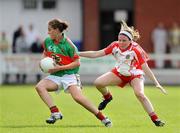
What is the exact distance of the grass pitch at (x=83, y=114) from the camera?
13.3 metres

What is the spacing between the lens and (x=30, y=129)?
13.4 meters

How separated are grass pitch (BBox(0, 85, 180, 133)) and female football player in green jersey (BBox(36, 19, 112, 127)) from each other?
469mm

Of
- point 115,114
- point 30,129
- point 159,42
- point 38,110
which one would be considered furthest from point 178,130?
point 159,42

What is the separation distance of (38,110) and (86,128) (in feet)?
14.4

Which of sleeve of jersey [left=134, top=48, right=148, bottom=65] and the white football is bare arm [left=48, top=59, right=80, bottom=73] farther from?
sleeve of jersey [left=134, top=48, right=148, bottom=65]

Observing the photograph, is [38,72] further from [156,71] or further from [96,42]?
[96,42]

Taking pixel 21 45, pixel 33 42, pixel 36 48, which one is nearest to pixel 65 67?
pixel 21 45

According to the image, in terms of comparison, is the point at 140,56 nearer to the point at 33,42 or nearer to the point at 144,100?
the point at 144,100

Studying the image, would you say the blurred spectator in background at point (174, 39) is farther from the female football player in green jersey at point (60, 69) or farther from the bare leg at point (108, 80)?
the female football player in green jersey at point (60, 69)

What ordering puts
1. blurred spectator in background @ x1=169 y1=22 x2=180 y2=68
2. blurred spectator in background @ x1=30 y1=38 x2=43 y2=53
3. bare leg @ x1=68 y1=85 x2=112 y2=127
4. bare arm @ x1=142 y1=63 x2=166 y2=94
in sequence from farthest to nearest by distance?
blurred spectator in background @ x1=169 y1=22 x2=180 y2=68 < blurred spectator in background @ x1=30 y1=38 x2=43 y2=53 < bare arm @ x1=142 y1=63 x2=166 y2=94 < bare leg @ x1=68 y1=85 x2=112 y2=127

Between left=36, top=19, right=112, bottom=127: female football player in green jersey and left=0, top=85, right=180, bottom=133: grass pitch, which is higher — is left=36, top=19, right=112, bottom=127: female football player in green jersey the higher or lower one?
the higher one

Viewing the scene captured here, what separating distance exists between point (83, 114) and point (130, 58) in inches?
106

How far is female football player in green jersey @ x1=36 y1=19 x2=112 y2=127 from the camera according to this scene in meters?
13.8

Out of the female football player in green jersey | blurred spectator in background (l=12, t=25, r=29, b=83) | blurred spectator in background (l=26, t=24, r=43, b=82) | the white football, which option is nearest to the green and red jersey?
the female football player in green jersey
